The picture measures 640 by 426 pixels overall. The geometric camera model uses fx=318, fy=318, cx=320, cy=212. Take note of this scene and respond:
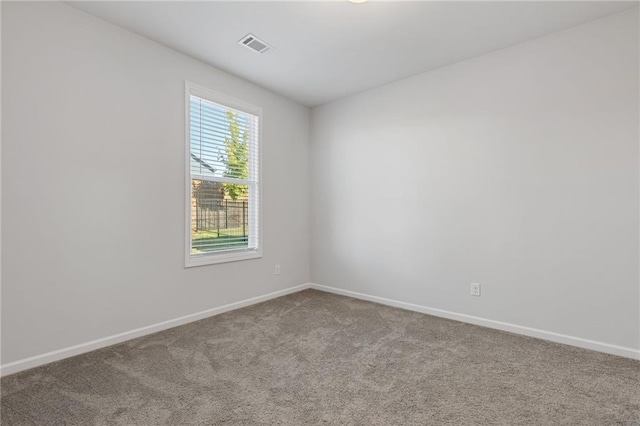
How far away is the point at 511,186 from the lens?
2.90m

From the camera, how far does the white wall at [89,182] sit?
2.15 m

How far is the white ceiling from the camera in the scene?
2379mm

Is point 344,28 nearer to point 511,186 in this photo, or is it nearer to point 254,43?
point 254,43

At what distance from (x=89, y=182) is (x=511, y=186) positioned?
3.56 m

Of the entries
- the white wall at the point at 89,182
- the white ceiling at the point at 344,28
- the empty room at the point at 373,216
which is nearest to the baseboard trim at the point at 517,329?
the empty room at the point at 373,216

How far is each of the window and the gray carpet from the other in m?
0.92

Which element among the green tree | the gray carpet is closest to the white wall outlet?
the gray carpet

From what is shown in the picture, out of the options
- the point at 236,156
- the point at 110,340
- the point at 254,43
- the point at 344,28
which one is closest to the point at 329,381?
the point at 110,340

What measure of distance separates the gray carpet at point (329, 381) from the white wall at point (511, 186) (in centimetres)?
47

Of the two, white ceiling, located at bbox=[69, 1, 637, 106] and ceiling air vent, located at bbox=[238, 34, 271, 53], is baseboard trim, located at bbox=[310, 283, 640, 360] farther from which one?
ceiling air vent, located at bbox=[238, 34, 271, 53]

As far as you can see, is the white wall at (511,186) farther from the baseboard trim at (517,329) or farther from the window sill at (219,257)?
the window sill at (219,257)

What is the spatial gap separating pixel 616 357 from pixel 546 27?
2.64m

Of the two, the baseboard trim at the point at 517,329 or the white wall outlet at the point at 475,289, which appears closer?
the baseboard trim at the point at 517,329

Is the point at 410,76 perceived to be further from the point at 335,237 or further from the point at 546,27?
the point at 335,237
